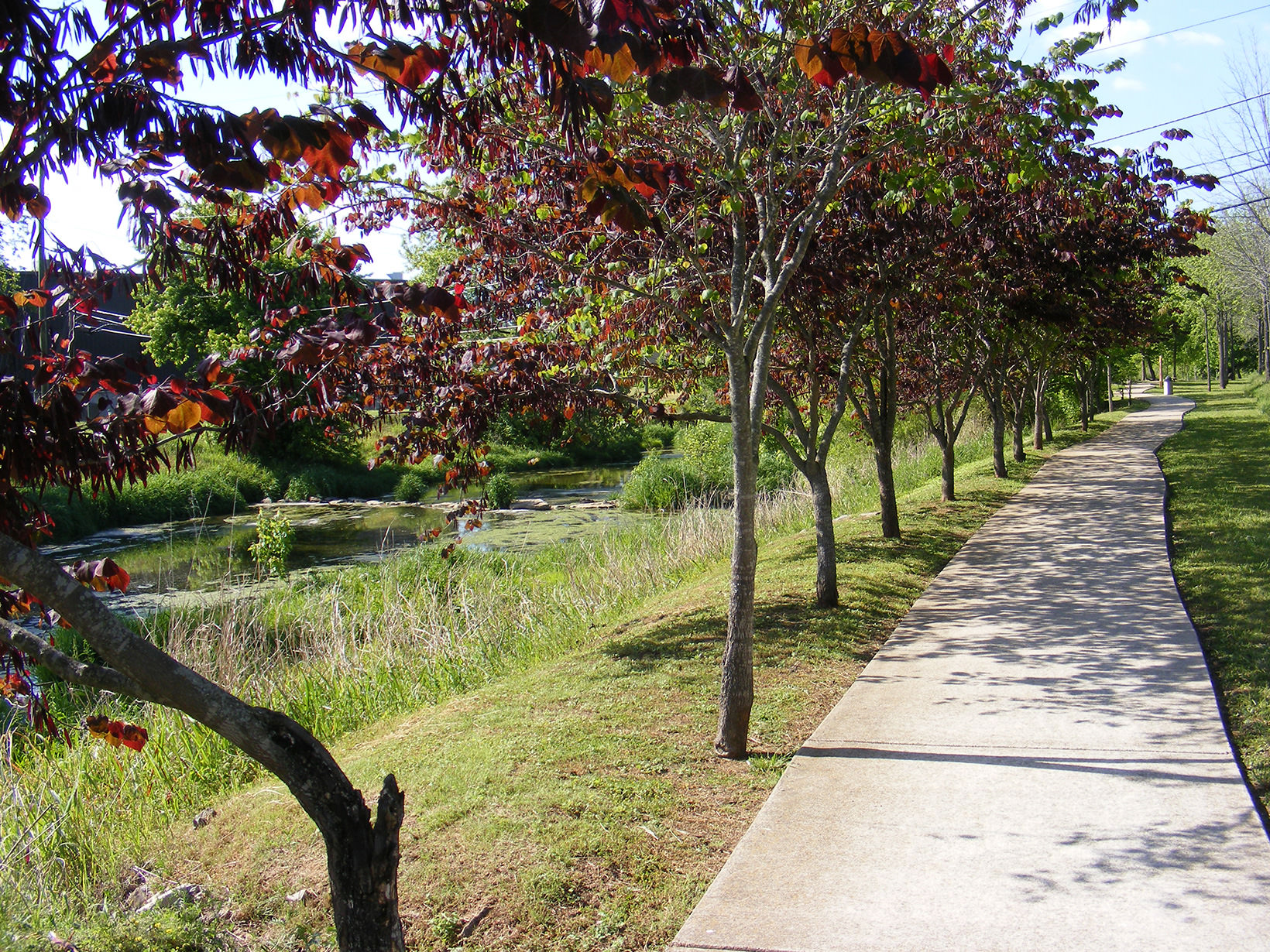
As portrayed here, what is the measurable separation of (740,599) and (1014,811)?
67.3 inches

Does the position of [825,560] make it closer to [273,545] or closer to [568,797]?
[568,797]

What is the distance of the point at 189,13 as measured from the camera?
3.25 m

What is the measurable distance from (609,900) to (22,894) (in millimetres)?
2798

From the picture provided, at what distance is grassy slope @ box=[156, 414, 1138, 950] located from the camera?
12.5ft

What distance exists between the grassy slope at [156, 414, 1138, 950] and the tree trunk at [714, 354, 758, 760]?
0.19 m

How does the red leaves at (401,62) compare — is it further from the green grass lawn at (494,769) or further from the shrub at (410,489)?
the shrub at (410,489)

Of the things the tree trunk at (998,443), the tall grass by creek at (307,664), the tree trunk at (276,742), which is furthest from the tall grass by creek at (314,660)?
the tree trunk at (998,443)

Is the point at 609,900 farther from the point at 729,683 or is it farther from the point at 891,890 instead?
the point at 729,683

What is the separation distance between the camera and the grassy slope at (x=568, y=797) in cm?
382

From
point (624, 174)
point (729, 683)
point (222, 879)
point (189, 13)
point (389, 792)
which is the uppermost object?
point (189, 13)

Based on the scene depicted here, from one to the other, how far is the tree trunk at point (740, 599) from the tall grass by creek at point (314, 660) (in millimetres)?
3120

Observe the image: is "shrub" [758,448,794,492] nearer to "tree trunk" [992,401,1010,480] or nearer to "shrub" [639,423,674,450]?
"tree trunk" [992,401,1010,480]

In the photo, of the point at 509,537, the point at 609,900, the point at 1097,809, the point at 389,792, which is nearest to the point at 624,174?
the point at 389,792

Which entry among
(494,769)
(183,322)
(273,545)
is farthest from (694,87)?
(183,322)
